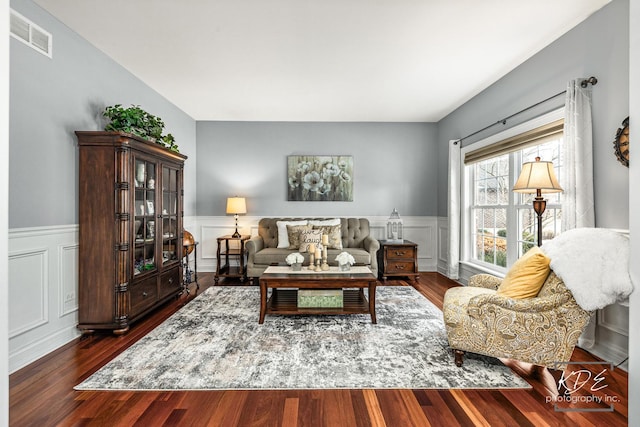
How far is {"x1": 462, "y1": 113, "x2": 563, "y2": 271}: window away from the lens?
10.2 feet

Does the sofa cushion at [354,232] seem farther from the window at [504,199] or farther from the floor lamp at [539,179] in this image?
the floor lamp at [539,179]

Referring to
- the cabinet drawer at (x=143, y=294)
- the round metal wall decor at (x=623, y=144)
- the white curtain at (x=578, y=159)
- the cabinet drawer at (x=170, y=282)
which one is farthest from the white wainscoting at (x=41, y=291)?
the round metal wall decor at (x=623, y=144)

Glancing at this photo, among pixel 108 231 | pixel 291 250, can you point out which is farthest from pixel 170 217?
pixel 291 250

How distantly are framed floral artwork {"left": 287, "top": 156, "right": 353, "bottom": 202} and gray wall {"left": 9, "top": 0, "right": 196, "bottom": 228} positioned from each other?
2840 mm

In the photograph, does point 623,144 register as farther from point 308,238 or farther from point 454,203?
point 308,238

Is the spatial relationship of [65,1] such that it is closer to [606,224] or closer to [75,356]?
[75,356]

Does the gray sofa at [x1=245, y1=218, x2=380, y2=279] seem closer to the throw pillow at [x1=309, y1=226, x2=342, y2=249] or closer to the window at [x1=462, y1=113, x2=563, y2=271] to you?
the throw pillow at [x1=309, y1=226, x2=342, y2=249]

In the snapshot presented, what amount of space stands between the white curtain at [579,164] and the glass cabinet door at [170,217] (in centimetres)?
377

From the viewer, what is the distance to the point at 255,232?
5523mm

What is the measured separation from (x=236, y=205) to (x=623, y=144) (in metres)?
4.44

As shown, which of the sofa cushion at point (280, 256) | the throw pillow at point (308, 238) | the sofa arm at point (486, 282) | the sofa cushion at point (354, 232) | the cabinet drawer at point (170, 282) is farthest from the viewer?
the sofa cushion at point (354, 232)

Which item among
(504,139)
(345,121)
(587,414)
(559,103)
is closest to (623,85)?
(559,103)

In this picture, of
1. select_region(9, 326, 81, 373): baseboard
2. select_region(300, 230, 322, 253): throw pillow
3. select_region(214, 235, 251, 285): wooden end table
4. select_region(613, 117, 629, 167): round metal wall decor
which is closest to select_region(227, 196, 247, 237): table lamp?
select_region(214, 235, 251, 285): wooden end table

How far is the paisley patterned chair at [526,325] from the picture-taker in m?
1.99
